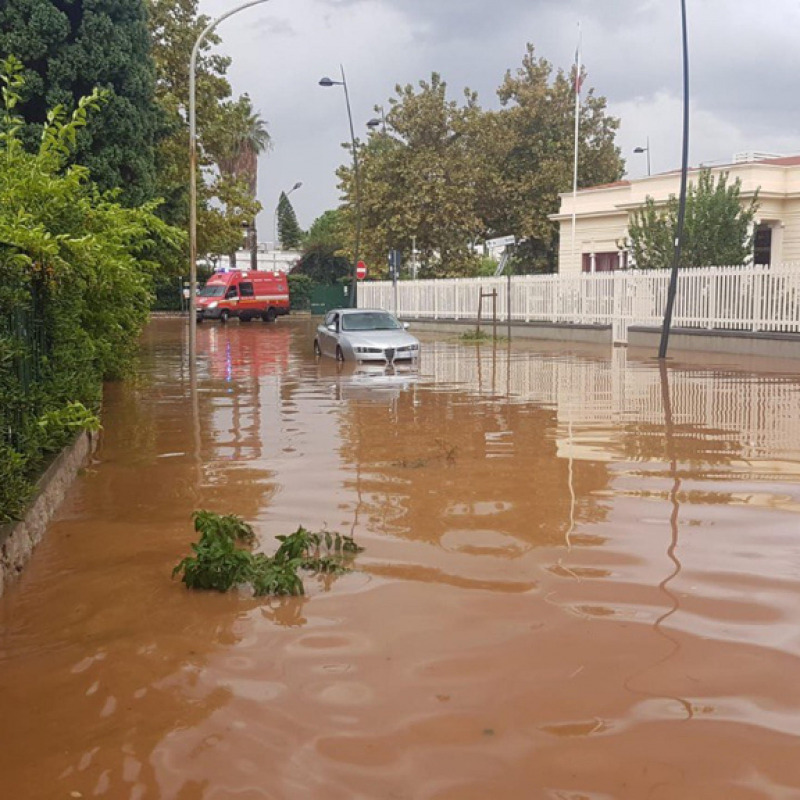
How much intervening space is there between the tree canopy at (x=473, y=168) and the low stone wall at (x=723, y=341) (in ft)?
69.1

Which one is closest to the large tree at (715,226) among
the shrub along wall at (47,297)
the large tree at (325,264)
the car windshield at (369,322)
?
the car windshield at (369,322)

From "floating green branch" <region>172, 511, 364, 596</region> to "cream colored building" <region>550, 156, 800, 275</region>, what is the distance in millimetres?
26682

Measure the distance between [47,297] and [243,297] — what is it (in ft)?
134

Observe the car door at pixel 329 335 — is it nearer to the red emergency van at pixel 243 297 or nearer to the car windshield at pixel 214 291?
the red emergency van at pixel 243 297

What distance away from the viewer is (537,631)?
445 centimetres

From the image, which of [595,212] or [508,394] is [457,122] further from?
[508,394]

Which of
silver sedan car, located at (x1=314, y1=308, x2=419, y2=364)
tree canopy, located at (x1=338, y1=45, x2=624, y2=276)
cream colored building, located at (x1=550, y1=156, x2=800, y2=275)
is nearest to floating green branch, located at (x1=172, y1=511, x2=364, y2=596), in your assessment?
silver sedan car, located at (x1=314, y1=308, x2=419, y2=364)

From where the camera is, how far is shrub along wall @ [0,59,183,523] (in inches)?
221

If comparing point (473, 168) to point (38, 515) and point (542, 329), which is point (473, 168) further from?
point (38, 515)

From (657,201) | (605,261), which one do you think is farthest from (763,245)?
(605,261)

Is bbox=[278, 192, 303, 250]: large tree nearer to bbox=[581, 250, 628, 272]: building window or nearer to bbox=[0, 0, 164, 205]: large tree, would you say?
bbox=[581, 250, 628, 272]: building window

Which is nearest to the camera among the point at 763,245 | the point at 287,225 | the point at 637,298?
the point at 637,298

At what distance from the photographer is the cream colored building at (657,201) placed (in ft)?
105

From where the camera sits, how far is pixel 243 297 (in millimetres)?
48531
